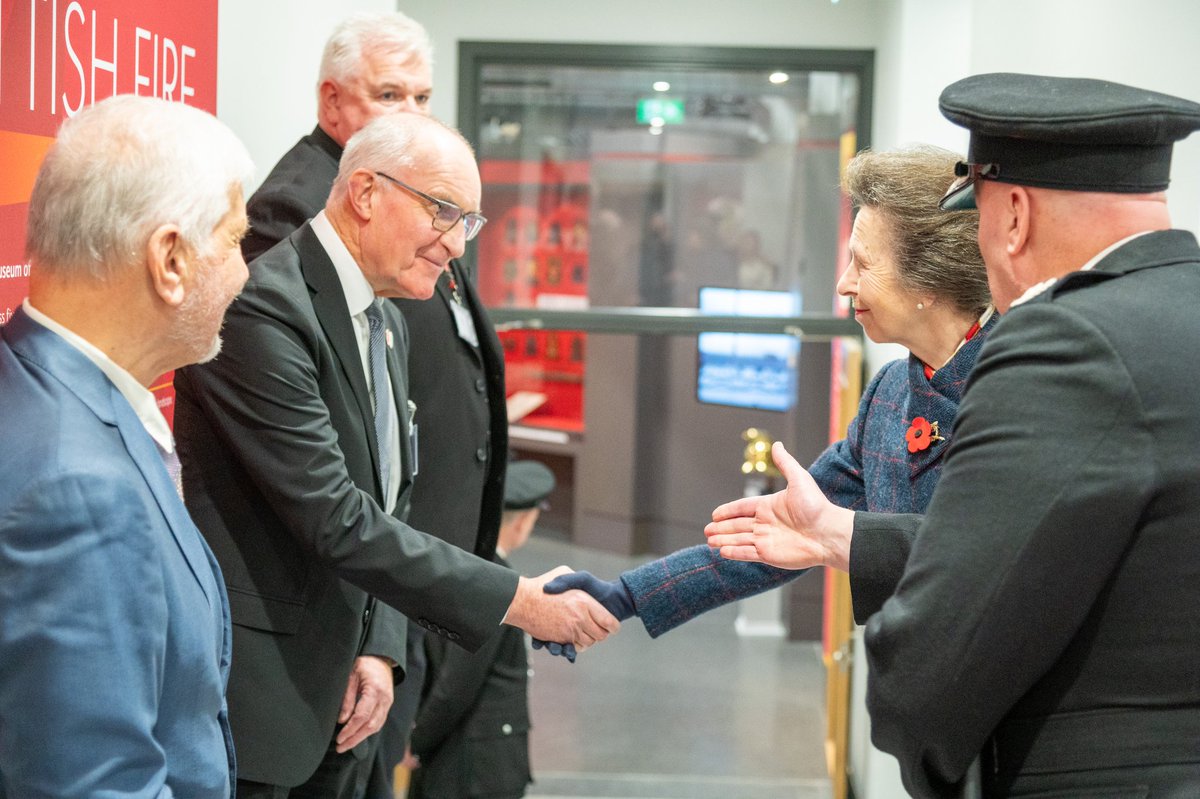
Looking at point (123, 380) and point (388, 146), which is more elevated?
point (388, 146)

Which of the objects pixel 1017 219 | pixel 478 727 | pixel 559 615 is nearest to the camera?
pixel 1017 219

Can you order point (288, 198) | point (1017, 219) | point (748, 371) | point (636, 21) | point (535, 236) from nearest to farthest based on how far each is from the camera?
point (1017, 219), point (288, 198), point (636, 21), point (535, 236), point (748, 371)

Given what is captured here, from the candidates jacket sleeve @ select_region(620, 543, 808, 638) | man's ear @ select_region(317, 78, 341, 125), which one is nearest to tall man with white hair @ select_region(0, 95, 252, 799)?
jacket sleeve @ select_region(620, 543, 808, 638)

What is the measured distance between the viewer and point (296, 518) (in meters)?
2.11

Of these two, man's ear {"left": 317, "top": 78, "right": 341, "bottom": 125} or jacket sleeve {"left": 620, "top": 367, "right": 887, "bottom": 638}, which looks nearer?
jacket sleeve {"left": 620, "top": 367, "right": 887, "bottom": 638}

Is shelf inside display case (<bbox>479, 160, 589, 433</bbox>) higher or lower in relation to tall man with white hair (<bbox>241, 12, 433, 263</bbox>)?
lower

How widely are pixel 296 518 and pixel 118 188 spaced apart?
844mm

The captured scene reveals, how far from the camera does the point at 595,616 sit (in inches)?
97.1

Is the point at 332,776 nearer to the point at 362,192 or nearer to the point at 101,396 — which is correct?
the point at 362,192

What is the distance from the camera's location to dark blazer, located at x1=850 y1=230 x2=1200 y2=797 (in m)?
1.31

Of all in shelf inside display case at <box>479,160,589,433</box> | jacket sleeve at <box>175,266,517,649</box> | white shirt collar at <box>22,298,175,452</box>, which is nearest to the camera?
white shirt collar at <box>22,298,175,452</box>

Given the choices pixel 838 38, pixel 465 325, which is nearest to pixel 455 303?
pixel 465 325

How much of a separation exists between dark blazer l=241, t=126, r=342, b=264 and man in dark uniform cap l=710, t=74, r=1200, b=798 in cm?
154

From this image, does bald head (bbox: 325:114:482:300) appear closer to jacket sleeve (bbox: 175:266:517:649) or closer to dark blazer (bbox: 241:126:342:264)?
jacket sleeve (bbox: 175:266:517:649)
